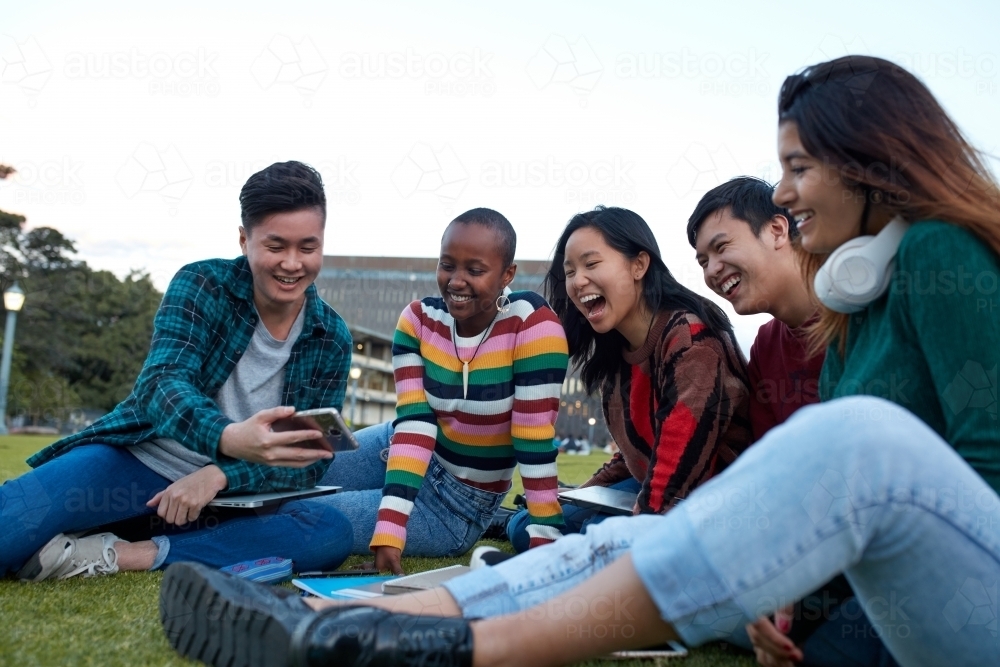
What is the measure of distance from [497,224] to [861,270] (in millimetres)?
2030

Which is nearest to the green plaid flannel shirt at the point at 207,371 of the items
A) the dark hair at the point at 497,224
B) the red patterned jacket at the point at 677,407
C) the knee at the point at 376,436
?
the knee at the point at 376,436

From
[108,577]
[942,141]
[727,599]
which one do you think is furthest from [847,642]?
[108,577]

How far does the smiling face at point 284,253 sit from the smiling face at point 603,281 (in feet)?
3.46

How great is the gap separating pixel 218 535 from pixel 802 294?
242 centimetres

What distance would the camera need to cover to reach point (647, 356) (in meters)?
3.12

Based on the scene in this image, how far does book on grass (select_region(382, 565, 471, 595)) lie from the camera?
2178mm

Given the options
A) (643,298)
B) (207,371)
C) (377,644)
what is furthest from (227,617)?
(643,298)

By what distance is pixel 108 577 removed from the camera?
2.95 metres

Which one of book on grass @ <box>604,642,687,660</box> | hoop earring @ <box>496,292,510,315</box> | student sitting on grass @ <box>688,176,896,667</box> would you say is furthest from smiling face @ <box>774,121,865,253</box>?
hoop earring @ <box>496,292,510,315</box>

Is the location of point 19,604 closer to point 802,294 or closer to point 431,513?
point 431,513

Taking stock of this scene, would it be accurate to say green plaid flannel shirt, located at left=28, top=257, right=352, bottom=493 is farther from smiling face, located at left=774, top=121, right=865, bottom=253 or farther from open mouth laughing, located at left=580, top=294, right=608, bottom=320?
smiling face, located at left=774, top=121, right=865, bottom=253

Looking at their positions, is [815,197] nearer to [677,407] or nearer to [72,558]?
[677,407]

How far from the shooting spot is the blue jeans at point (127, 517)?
2.80 metres

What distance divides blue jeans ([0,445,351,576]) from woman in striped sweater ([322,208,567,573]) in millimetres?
279
